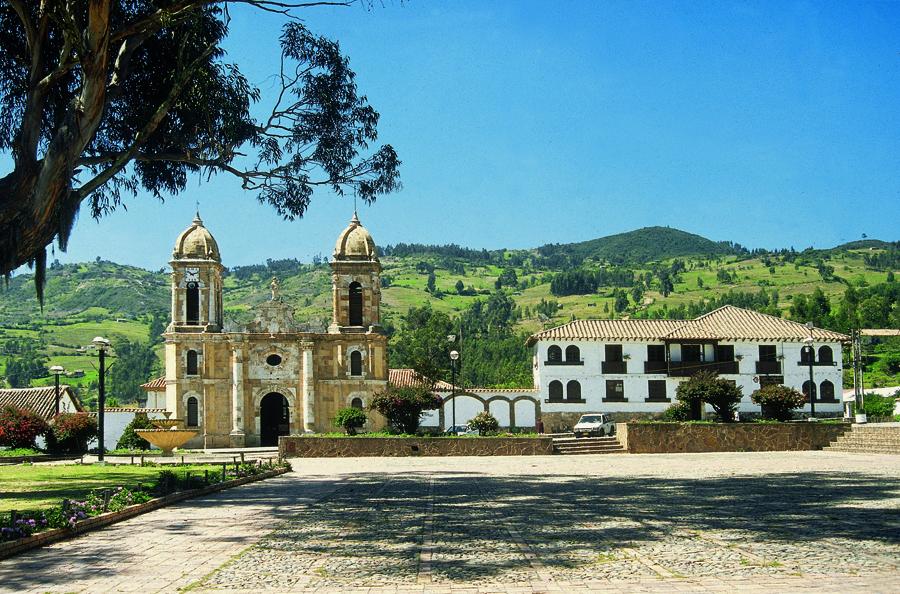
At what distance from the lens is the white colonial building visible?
52.7 metres

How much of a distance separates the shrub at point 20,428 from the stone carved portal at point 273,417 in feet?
43.5

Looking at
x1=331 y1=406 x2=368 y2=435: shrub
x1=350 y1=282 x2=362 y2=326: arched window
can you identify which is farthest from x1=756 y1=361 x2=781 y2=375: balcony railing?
x1=331 y1=406 x2=368 y2=435: shrub

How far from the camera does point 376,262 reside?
4778 cm

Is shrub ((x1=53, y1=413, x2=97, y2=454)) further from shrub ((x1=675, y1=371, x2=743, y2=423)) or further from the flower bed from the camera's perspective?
shrub ((x1=675, y1=371, x2=743, y2=423))

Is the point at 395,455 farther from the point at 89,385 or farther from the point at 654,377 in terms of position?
the point at 89,385

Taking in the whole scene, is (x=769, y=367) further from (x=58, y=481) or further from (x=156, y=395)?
(x=58, y=481)

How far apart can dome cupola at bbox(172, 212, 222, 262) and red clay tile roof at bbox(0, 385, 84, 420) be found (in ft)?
30.2

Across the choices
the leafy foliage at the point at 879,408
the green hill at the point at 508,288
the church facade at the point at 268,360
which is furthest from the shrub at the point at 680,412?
the green hill at the point at 508,288

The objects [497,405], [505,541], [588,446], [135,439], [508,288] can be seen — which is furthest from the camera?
[508,288]

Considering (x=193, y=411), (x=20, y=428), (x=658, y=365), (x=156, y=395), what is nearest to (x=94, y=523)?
(x=20, y=428)

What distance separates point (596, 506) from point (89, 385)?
102996 millimetres

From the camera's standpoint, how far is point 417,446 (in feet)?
114

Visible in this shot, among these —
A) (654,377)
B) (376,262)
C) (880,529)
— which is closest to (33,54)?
(880,529)

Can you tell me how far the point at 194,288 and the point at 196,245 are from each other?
2.19 metres
